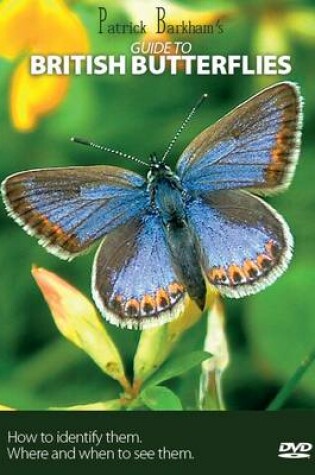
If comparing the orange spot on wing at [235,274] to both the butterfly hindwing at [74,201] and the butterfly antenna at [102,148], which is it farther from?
the butterfly antenna at [102,148]

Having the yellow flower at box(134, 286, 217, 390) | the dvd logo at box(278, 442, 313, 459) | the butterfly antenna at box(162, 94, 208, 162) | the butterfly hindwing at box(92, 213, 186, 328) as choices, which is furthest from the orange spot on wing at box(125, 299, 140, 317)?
the dvd logo at box(278, 442, 313, 459)

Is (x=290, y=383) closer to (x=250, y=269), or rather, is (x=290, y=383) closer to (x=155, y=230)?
(x=250, y=269)

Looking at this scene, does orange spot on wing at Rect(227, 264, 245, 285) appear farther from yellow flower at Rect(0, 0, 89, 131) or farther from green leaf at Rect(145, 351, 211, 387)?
yellow flower at Rect(0, 0, 89, 131)

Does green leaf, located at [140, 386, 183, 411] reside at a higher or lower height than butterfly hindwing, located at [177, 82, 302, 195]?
lower

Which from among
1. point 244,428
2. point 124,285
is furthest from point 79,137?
point 244,428

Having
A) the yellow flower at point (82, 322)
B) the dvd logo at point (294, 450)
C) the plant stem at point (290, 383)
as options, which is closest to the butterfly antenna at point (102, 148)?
the yellow flower at point (82, 322)

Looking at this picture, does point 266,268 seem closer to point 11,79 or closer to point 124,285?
point 124,285

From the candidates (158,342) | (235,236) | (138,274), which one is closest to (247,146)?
(235,236)
